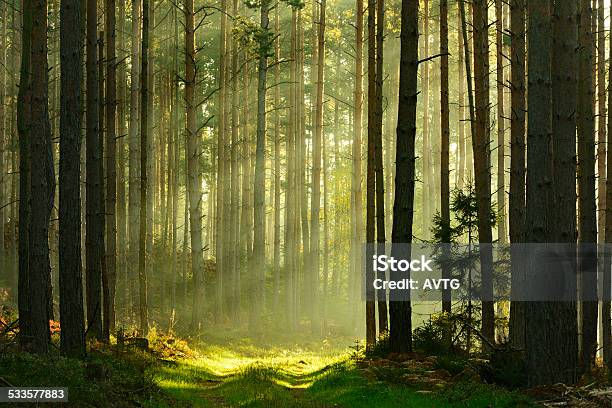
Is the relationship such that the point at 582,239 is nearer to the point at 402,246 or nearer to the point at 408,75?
the point at 402,246

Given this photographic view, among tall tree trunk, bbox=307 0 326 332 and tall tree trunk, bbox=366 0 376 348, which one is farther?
tall tree trunk, bbox=307 0 326 332

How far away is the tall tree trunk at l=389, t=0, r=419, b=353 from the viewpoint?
1334cm

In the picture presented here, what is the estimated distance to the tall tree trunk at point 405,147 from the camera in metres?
13.3

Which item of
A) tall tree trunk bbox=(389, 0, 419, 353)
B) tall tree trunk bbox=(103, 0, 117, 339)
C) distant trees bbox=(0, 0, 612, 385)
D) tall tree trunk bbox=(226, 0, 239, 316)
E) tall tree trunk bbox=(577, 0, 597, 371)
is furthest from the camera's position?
tall tree trunk bbox=(226, 0, 239, 316)

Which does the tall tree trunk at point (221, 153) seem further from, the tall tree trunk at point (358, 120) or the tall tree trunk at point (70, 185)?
the tall tree trunk at point (70, 185)

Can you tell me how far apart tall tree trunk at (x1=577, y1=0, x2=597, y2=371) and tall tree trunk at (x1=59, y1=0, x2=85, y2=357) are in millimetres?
9044

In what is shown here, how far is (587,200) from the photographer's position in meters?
14.4

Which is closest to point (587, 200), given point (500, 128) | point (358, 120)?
point (500, 128)

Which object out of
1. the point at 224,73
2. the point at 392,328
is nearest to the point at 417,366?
the point at 392,328

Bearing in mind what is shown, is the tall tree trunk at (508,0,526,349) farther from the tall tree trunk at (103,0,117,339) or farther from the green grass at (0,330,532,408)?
the tall tree trunk at (103,0,117,339)

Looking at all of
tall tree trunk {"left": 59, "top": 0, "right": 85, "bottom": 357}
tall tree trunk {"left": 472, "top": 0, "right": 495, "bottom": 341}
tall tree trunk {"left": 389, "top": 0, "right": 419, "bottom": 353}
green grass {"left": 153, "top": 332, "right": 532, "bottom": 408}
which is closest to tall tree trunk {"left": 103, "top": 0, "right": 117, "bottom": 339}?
green grass {"left": 153, "top": 332, "right": 532, "bottom": 408}

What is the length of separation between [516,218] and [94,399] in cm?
992

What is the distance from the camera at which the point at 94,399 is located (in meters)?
8.36

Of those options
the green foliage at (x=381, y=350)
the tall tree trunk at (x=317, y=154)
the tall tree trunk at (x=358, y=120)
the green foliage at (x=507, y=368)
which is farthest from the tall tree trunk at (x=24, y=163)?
the tall tree trunk at (x=317, y=154)
